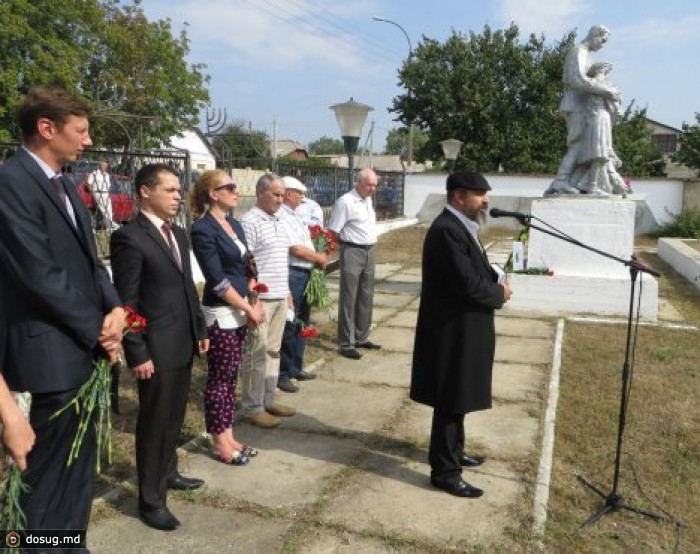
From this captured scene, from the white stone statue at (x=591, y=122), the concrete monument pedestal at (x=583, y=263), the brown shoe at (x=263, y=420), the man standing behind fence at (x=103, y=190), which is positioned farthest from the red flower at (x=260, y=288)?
the white stone statue at (x=591, y=122)

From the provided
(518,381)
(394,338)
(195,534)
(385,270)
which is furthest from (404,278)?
(195,534)

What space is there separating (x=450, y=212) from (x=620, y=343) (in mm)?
3958

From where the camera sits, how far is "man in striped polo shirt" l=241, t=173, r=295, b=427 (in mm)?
4113

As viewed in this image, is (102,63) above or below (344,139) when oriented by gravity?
above

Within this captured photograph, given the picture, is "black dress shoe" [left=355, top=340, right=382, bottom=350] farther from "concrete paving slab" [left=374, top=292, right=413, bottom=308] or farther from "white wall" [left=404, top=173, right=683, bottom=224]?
"white wall" [left=404, top=173, right=683, bottom=224]

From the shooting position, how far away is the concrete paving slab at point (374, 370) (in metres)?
5.30

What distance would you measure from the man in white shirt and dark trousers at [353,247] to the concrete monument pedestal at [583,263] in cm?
301

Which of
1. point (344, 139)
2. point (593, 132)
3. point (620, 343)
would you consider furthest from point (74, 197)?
point (593, 132)

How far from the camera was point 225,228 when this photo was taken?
3551mm

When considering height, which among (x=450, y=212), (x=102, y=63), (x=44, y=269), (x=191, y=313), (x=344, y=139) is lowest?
(x=191, y=313)

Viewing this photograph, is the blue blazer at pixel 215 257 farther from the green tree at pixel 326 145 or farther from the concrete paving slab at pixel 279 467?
the green tree at pixel 326 145

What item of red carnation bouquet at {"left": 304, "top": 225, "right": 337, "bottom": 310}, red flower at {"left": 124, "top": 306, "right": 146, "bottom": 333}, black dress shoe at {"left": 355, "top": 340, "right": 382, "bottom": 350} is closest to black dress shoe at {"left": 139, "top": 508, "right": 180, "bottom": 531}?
red flower at {"left": 124, "top": 306, "right": 146, "bottom": 333}

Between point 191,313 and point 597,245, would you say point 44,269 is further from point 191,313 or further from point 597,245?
point 597,245

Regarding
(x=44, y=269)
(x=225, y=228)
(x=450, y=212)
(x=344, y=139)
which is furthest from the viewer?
(x=344, y=139)
